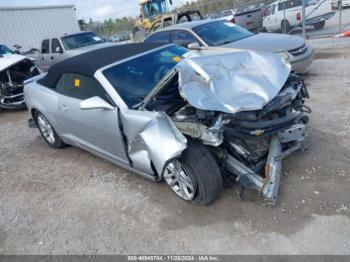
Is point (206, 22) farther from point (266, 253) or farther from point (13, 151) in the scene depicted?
point (266, 253)

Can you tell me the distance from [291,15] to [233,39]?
27.3 feet

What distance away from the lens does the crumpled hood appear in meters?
2.95

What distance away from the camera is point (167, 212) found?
327cm

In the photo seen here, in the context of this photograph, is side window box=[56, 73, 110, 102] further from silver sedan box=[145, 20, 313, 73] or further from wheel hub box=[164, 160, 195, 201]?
silver sedan box=[145, 20, 313, 73]

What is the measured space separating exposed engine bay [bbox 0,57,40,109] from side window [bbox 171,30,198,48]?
4.08 metres

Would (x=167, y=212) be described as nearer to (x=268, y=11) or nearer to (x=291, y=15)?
(x=291, y=15)

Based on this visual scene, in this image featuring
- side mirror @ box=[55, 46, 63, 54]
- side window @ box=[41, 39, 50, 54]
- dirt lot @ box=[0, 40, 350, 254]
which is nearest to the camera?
dirt lot @ box=[0, 40, 350, 254]

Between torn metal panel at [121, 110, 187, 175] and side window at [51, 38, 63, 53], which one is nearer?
torn metal panel at [121, 110, 187, 175]

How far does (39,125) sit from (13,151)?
0.81m

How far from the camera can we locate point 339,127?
172 inches

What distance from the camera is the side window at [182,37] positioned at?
7306 mm

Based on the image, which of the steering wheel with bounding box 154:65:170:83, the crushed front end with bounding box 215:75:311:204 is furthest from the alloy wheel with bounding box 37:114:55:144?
the crushed front end with bounding box 215:75:311:204

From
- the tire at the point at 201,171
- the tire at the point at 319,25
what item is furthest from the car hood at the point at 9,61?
the tire at the point at 319,25

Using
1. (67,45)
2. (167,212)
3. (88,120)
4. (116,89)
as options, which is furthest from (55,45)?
(167,212)
